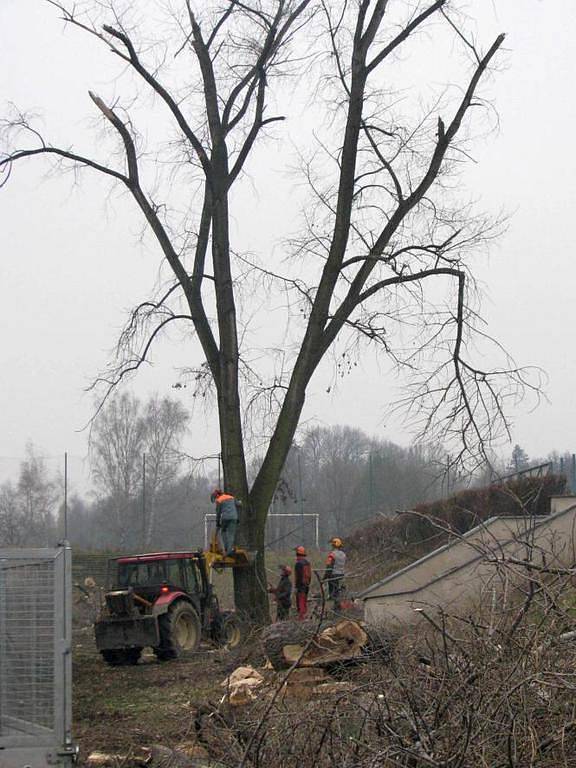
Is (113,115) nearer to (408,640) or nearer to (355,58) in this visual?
(355,58)

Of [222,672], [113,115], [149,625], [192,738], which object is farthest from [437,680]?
[113,115]

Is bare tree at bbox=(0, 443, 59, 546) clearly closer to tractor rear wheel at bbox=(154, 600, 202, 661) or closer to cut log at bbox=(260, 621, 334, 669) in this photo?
tractor rear wheel at bbox=(154, 600, 202, 661)

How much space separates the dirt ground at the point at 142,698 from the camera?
10672 mm

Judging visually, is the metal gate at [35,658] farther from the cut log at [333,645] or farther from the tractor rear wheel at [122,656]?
the tractor rear wheel at [122,656]

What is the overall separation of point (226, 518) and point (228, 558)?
80 cm

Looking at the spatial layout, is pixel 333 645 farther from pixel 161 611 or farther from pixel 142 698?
pixel 161 611

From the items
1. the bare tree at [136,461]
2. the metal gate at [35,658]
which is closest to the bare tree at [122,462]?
the bare tree at [136,461]

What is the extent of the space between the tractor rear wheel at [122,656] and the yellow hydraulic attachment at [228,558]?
2035mm

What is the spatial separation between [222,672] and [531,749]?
32.0ft

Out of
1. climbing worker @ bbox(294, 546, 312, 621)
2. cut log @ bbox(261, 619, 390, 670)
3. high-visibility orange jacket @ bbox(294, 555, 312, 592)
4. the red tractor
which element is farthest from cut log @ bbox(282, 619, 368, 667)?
high-visibility orange jacket @ bbox(294, 555, 312, 592)

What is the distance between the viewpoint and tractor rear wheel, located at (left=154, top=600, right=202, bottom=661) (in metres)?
18.8

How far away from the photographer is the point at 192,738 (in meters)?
7.77

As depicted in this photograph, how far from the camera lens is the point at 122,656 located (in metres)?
19.6

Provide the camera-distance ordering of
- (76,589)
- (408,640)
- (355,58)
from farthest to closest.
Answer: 1. (76,589)
2. (355,58)
3. (408,640)
